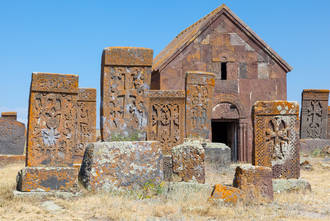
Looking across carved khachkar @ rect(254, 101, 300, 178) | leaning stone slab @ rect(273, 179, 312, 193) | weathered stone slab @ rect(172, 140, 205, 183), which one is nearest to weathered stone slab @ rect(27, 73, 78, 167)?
weathered stone slab @ rect(172, 140, 205, 183)

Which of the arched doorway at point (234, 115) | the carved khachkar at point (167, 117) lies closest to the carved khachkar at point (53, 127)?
the carved khachkar at point (167, 117)

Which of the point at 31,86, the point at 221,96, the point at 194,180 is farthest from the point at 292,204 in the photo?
the point at 221,96

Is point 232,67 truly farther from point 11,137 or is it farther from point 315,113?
point 11,137

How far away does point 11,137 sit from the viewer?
13.2 meters

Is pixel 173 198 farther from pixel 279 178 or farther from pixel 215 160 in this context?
pixel 215 160

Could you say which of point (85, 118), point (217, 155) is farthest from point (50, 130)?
point (85, 118)

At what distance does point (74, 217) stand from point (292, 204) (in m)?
3.08

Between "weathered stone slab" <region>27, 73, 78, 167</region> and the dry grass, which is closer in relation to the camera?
the dry grass

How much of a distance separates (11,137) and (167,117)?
243 inches

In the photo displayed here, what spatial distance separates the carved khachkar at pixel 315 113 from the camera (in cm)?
1461

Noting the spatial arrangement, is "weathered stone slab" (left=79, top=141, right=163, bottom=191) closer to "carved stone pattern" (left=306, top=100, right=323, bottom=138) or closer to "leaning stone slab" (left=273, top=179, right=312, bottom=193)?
"leaning stone slab" (left=273, top=179, right=312, bottom=193)

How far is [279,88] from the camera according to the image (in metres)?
14.4

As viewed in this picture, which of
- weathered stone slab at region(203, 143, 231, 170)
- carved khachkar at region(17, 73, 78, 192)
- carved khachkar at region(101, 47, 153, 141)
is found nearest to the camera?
carved khachkar at region(17, 73, 78, 192)

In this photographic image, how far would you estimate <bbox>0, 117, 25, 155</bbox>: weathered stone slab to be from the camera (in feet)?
42.8
